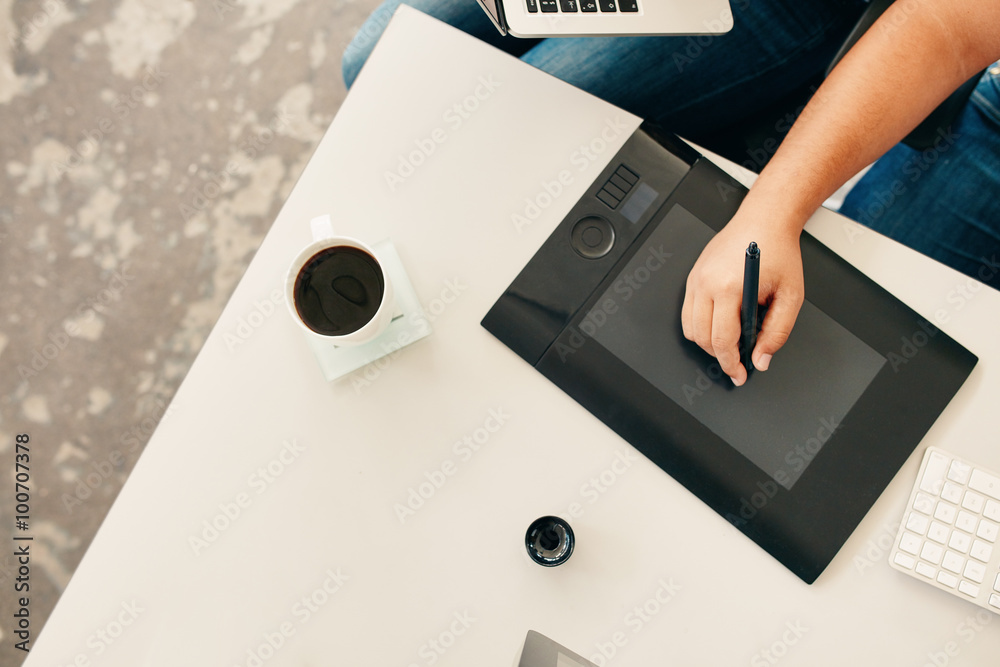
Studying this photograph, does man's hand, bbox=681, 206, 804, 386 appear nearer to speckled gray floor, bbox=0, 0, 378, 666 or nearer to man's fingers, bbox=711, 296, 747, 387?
man's fingers, bbox=711, 296, 747, 387

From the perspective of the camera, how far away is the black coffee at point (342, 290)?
0.63m

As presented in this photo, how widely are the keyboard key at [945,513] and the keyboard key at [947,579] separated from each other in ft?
0.17

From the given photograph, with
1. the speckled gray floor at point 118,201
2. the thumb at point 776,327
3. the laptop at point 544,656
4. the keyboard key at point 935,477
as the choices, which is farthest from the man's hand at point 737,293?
the speckled gray floor at point 118,201

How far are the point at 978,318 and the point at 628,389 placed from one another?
400mm

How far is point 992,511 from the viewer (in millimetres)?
630

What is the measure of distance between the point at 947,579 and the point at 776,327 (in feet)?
1.02

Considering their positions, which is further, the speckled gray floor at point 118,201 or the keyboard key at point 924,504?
the speckled gray floor at point 118,201

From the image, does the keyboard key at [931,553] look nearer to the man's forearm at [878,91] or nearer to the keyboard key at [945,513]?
the keyboard key at [945,513]

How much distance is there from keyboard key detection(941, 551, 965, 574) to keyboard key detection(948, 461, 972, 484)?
8 cm

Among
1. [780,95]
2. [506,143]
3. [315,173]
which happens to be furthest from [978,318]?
[315,173]

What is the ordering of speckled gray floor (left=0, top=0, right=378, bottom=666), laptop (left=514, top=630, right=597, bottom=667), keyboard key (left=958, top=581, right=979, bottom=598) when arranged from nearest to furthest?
laptop (left=514, top=630, right=597, bottom=667), keyboard key (left=958, top=581, right=979, bottom=598), speckled gray floor (left=0, top=0, right=378, bottom=666)

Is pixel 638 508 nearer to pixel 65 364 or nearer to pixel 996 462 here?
pixel 996 462

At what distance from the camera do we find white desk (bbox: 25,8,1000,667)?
643 millimetres

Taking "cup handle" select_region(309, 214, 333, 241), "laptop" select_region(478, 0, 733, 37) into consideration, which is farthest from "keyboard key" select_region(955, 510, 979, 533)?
"cup handle" select_region(309, 214, 333, 241)
